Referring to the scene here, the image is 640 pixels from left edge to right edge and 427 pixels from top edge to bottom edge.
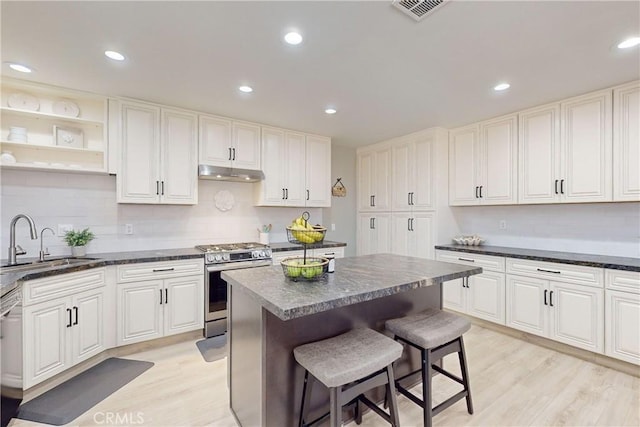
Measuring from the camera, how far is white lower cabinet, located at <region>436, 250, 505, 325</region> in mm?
3338

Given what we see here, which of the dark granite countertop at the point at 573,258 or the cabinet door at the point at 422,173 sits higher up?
the cabinet door at the point at 422,173

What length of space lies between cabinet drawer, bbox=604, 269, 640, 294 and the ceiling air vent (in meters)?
2.69

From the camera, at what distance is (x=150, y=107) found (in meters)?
3.13

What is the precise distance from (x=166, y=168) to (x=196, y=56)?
4.78 ft

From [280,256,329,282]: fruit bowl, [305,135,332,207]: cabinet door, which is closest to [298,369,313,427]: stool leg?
[280,256,329,282]: fruit bowl

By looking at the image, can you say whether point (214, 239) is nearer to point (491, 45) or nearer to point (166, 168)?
point (166, 168)

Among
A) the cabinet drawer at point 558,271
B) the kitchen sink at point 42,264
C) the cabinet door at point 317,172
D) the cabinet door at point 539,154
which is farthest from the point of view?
the cabinet door at point 317,172

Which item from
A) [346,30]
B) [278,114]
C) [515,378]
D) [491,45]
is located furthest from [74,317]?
[491,45]

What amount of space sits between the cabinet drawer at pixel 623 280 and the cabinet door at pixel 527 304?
48 cm

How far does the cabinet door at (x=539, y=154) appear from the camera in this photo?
3.13 meters

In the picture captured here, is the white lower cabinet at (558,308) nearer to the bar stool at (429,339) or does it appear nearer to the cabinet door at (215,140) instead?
the bar stool at (429,339)

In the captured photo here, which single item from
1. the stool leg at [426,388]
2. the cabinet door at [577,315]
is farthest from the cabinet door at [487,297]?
the stool leg at [426,388]

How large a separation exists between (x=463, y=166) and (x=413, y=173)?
657 mm

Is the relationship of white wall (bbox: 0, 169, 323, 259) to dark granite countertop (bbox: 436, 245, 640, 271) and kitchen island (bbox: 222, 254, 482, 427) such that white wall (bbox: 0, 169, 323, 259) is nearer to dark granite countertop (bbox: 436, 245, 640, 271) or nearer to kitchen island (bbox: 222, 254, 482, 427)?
kitchen island (bbox: 222, 254, 482, 427)
